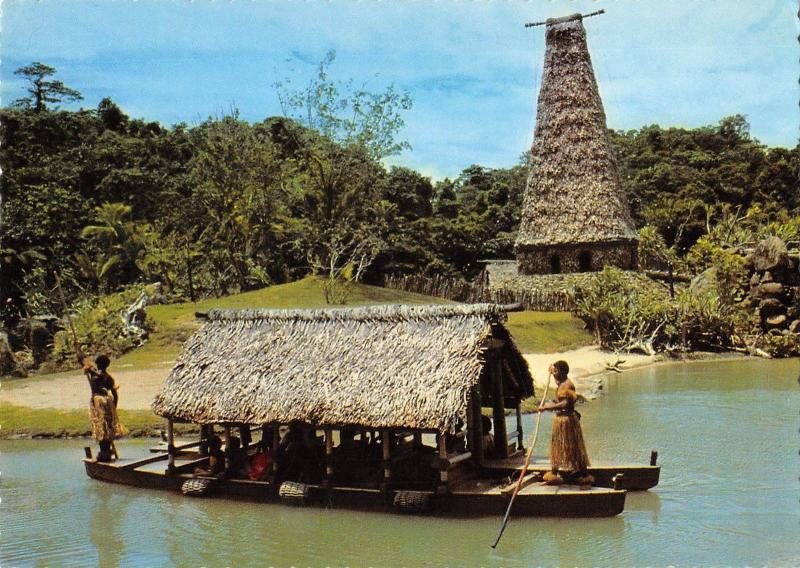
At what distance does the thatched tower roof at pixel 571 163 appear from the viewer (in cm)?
3347

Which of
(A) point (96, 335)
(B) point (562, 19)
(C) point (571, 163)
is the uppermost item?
(B) point (562, 19)

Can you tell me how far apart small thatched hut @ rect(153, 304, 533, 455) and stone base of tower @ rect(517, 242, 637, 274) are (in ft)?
76.1

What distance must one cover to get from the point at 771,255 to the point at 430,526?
2014 cm

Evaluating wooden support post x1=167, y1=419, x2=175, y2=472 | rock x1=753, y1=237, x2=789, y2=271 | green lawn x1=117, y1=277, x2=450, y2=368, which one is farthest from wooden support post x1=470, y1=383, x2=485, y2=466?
rock x1=753, y1=237, x2=789, y2=271

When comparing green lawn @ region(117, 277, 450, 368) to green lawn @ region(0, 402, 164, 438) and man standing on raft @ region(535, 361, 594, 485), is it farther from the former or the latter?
man standing on raft @ region(535, 361, 594, 485)

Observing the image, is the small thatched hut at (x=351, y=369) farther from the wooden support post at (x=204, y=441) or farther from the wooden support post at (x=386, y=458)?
the wooden support post at (x=204, y=441)

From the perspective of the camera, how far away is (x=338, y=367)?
1012 cm

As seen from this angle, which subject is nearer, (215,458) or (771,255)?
(215,458)

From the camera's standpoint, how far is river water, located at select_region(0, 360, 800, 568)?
8.24m

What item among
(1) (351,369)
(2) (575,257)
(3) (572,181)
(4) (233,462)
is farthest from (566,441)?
(3) (572,181)

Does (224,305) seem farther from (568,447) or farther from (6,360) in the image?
(568,447)

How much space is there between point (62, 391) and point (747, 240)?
25787 millimetres

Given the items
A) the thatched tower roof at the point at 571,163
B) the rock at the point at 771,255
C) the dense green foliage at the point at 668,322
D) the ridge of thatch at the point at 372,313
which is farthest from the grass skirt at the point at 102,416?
the thatched tower roof at the point at 571,163

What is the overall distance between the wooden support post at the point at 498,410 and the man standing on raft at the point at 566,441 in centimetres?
140
